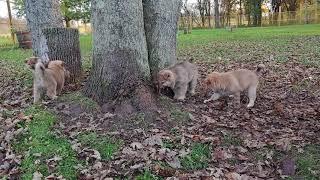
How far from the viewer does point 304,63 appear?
40.8 ft

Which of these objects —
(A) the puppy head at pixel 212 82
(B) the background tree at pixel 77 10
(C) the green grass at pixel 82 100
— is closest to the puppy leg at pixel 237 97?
(A) the puppy head at pixel 212 82

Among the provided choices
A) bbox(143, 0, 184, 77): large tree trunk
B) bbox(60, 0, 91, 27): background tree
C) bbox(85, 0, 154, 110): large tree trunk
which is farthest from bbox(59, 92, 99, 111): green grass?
bbox(60, 0, 91, 27): background tree

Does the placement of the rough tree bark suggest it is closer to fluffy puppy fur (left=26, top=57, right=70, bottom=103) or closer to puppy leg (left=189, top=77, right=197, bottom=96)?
fluffy puppy fur (left=26, top=57, right=70, bottom=103)

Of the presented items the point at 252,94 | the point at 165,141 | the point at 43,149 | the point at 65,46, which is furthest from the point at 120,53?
the point at 252,94

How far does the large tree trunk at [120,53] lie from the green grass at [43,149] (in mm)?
1046

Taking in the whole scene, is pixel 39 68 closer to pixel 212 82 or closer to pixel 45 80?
pixel 45 80

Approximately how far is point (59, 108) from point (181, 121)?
208cm

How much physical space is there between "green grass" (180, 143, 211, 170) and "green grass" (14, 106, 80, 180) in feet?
4.71

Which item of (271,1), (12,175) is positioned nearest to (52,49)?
(12,175)

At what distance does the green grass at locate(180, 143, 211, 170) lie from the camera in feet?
17.6

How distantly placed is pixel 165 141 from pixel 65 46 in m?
3.87

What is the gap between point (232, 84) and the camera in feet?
25.0

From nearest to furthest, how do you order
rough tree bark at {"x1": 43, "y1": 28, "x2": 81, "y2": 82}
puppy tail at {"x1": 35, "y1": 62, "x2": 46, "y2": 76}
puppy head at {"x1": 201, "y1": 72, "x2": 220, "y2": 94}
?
puppy tail at {"x1": 35, "y1": 62, "x2": 46, "y2": 76}, puppy head at {"x1": 201, "y1": 72, "x2": 220, "y2": 94}, rough tree bark at {"x1": 43, "y1": 28, "x2": 81, "y2": 82}

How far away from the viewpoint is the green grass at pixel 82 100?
264 inches
